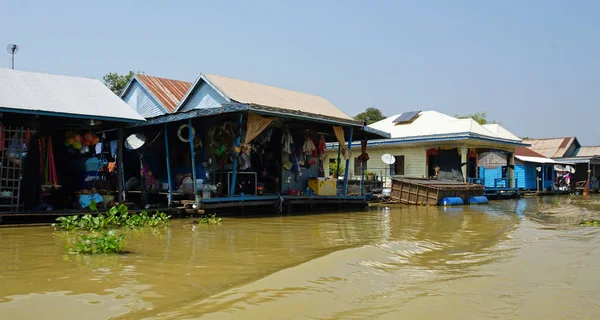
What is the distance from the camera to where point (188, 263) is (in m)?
6.27

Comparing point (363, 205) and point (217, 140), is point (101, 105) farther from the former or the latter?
point (363, 205)

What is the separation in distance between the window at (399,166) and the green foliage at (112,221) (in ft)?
54.3

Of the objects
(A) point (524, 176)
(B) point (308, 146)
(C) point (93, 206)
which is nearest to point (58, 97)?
(C) point (93, 206)

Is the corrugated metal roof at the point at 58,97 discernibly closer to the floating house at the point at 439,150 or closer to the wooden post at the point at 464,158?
the floating house at the point at 439,150

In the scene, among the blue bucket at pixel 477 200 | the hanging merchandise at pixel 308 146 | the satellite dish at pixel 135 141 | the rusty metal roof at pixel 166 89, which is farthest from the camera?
the blue bucket at pixel 477 200

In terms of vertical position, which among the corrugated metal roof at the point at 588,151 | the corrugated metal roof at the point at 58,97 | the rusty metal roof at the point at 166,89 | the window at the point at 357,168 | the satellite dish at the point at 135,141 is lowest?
the window at the point at 357,168

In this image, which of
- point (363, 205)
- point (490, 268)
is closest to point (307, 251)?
point (490, 268)

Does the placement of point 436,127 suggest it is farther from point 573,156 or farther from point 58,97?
point 573,156

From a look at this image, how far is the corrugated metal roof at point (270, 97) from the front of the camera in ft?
51.7

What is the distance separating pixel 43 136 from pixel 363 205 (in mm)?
10878

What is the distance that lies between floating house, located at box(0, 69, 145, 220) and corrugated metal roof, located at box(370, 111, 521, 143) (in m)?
16.6

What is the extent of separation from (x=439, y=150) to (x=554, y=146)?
19.9 metres

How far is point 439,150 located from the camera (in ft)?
82.7

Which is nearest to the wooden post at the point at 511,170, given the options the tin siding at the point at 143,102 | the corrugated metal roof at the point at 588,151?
the corrugated metal roof at the point at 588,151
